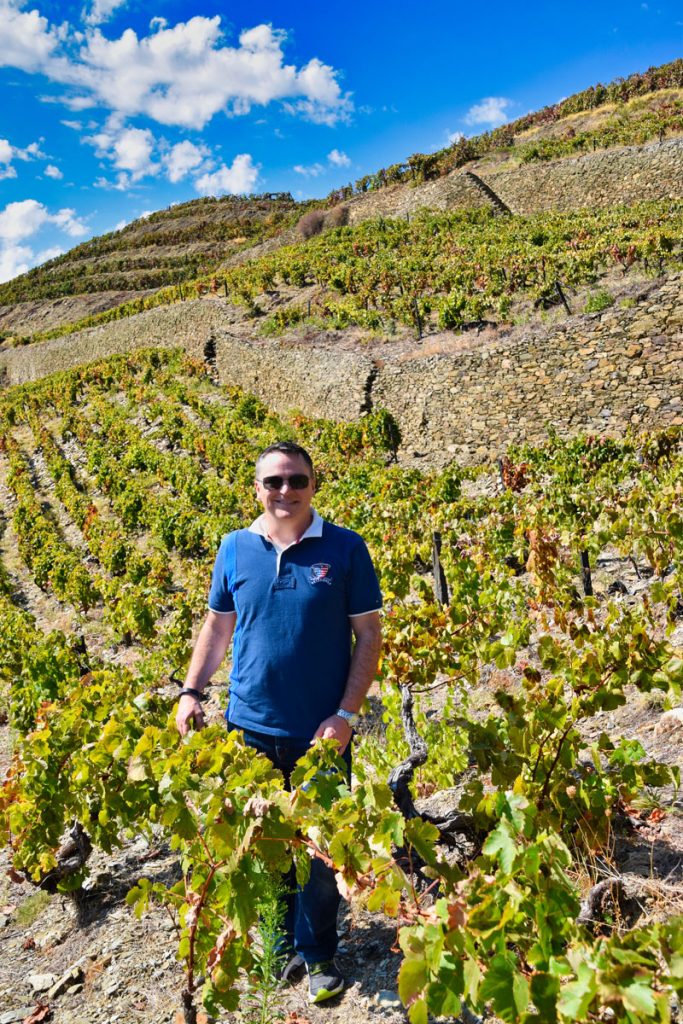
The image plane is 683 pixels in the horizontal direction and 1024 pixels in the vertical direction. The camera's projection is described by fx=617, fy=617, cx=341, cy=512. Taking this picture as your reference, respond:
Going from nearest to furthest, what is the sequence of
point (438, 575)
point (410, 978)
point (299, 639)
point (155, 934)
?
point (410, 978)
point (299, 639)
point (155, 934)
point (438, 575)

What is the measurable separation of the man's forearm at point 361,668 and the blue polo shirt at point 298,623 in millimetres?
58

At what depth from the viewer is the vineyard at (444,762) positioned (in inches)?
63.4

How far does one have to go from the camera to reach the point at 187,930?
6.98 ft

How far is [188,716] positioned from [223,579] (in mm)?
609

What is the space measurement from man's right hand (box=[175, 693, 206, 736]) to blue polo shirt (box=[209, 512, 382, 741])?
165mm

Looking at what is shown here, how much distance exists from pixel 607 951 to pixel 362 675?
4.43ft

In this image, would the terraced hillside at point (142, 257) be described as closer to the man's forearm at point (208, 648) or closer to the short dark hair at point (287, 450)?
the short dark hair at point (287, 450)

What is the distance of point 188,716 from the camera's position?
8.82ft

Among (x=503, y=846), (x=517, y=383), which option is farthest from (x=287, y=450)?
(x=517, y=383)

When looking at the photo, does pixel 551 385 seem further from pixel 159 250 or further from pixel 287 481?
pixel 159 250

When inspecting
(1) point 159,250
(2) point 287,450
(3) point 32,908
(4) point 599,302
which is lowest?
(3) point 32,908

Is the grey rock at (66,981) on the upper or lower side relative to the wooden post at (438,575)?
lower

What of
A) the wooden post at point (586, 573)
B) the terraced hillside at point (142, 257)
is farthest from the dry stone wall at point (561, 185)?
the wooden post at point (586, 573)

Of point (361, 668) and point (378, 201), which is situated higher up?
point (378, 201)
